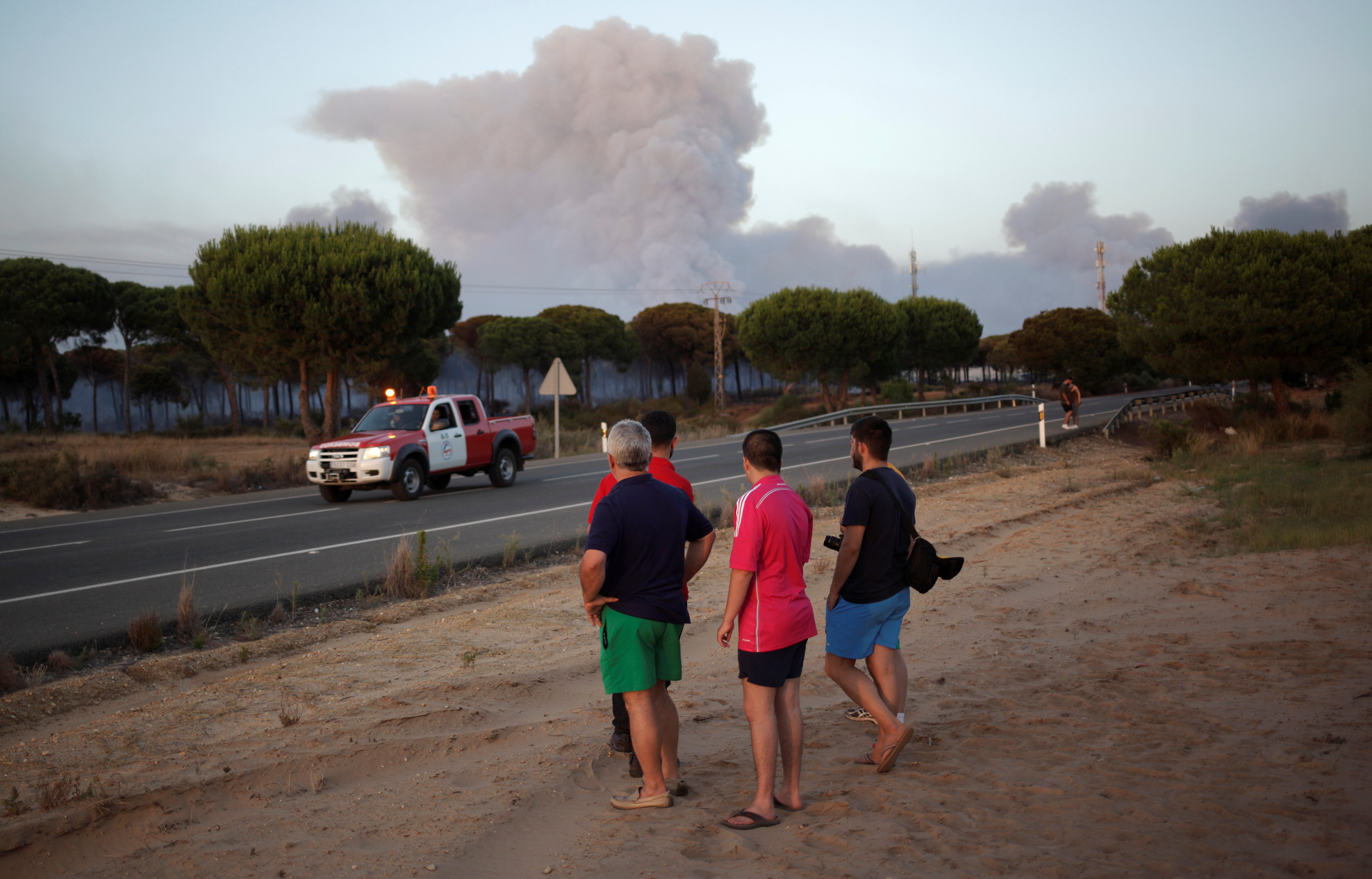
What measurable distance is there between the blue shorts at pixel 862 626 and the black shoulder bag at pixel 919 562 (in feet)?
0.30

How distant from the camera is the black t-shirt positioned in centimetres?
426

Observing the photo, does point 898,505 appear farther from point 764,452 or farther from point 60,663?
point 60,663

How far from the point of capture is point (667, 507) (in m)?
3.94

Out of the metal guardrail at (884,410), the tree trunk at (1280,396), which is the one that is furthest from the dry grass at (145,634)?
the tree trunk at (1280,396)

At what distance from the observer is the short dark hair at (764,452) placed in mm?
3951

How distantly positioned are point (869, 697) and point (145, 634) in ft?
19.8

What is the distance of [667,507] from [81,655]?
5543 millimetres

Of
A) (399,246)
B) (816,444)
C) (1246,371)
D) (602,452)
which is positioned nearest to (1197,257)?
(1246,371)

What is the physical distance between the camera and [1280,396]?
28.5 m

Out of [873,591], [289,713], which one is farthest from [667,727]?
[289,713]

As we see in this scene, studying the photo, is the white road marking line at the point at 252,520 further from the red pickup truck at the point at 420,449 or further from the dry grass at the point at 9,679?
the dry grass at the point at 9,679

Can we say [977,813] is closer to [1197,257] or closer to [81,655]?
[81,655]

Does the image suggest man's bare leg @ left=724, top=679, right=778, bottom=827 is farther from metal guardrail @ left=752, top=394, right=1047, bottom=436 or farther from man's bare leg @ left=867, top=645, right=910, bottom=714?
metal guardrail @ left=752, top=394, right=1047, bottom=436

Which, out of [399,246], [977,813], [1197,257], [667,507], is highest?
[399,246]
